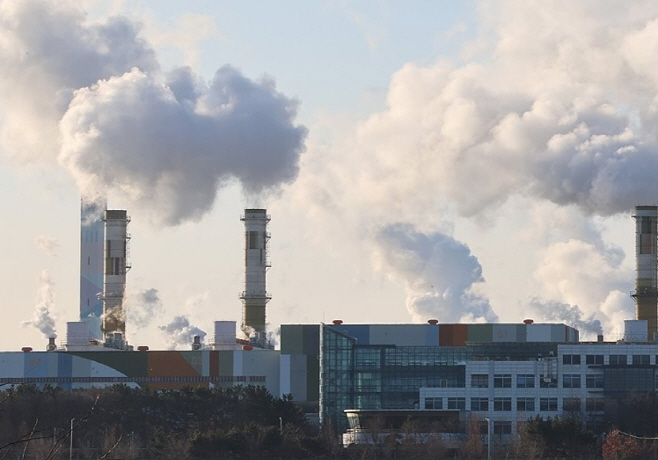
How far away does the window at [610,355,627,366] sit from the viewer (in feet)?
359

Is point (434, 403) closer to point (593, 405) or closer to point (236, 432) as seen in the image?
point (593, 405)

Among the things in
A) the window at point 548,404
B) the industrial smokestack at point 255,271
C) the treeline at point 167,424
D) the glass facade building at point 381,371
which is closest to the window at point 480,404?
the window at point 548,404

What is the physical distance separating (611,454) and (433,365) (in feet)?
142

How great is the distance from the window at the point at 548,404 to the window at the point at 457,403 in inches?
214

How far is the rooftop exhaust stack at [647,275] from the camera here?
125 metres

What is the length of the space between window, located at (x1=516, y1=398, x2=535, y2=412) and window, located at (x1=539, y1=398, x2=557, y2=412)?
579mm

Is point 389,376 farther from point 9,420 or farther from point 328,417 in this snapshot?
point 9,420

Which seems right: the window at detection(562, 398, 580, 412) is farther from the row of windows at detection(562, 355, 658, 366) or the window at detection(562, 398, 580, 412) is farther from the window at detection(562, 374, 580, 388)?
the row of windows at detection(562, 355, 658, 366)

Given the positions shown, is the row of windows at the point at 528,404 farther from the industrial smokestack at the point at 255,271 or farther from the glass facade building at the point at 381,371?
the industrial smokestack at the point at 255,271

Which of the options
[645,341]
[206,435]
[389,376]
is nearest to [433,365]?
[389,376]

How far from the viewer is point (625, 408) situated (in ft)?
333

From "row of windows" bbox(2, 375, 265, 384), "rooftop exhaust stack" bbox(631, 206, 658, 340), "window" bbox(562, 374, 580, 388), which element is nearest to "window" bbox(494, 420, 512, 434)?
"window" bbox(562, 374, 580, 388)

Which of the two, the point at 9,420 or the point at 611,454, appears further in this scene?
the point at 9,420

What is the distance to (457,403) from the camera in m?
109
